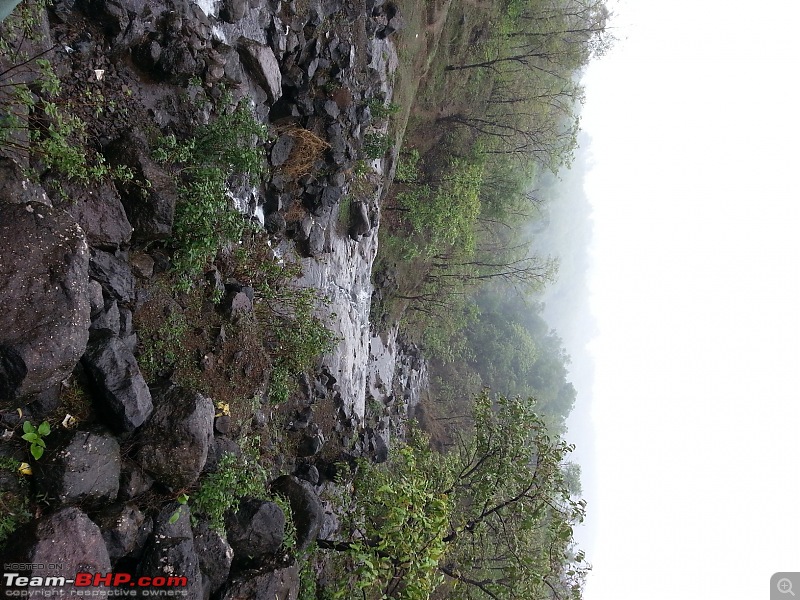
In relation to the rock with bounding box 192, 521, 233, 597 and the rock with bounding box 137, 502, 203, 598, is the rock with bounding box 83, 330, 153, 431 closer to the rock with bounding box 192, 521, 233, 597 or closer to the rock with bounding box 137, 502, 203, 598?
the rock with bounding box 137, 502, 203, 598

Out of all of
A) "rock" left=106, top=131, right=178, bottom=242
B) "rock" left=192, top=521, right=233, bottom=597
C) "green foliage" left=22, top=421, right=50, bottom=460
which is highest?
"rock" left=106, top=131, right=178, bottom=242

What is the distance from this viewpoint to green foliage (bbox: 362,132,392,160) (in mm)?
15797

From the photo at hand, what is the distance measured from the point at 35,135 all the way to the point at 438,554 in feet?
29.2

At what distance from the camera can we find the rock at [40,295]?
562 cm

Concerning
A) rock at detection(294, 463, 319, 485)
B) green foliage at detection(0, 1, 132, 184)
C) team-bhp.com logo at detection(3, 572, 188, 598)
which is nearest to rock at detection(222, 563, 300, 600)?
team-bhp.com logo at detection(3, 572, 188, 598)

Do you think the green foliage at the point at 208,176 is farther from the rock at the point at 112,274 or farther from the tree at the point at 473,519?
the tree at the point at 473,519

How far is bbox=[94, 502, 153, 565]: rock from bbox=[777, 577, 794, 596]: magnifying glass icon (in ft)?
99.5

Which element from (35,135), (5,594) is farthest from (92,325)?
(5,594)

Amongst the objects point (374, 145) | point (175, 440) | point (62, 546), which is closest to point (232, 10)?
point (374, 145)

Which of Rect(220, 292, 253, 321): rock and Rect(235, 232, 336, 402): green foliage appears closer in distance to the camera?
Rect(220, 292, 253, 321): rock

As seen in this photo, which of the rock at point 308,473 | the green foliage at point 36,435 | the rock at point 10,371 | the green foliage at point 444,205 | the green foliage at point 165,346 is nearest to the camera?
the rock at point 10,371

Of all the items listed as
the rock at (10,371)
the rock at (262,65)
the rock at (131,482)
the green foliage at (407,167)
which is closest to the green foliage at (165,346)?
the rock at (131,482)

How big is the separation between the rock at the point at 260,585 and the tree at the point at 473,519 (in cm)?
109

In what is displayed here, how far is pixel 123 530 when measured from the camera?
669cm
